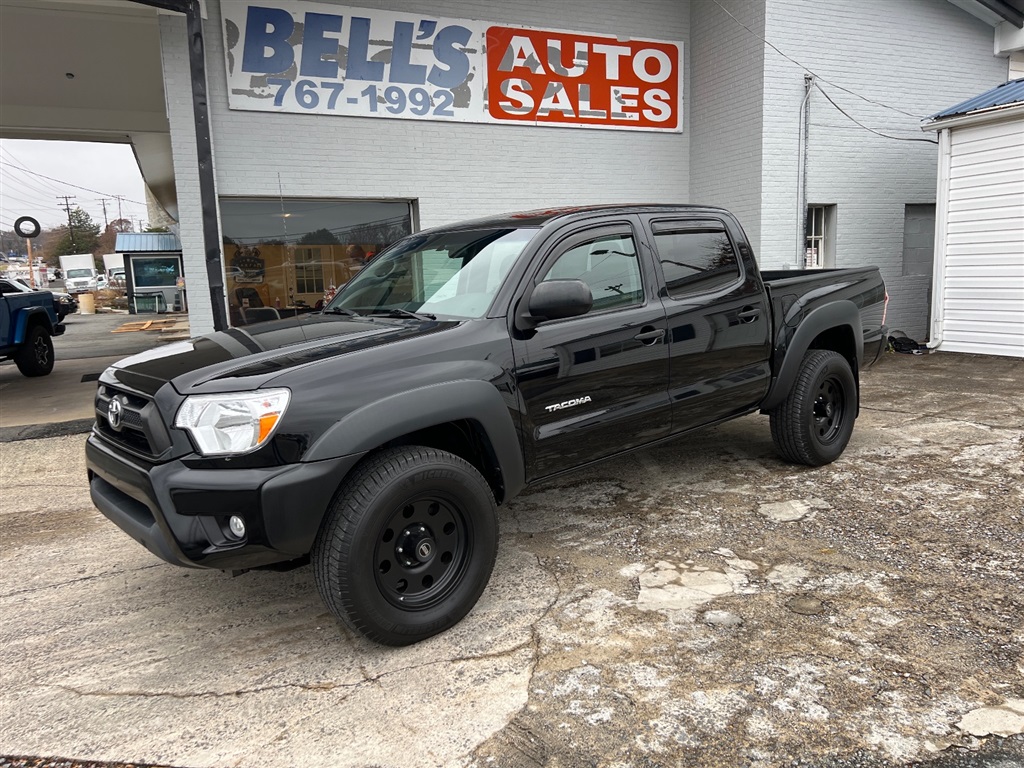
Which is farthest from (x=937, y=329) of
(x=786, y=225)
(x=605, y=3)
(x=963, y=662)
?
(x=963, y=662)

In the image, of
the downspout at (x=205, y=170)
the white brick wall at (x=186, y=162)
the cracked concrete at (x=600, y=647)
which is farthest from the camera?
the white brick wall at (x=186, y=162)

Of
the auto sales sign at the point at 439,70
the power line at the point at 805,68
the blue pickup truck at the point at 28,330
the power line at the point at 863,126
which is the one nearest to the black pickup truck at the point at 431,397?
the auto sales sign at the point at 439,70

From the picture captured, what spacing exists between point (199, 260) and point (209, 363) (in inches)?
231

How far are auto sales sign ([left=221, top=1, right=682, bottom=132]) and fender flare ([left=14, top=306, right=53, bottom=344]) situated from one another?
554cm

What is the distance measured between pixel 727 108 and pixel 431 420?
9008 millimetres

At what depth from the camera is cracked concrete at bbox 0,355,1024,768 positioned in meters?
2.49

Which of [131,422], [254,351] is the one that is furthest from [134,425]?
[254,351]

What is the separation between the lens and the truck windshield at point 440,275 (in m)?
3.66

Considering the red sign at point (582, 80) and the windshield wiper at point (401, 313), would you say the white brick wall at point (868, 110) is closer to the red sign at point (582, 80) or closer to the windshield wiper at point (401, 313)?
the red sign at point (582, 80)

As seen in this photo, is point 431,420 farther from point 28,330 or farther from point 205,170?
point 28,330

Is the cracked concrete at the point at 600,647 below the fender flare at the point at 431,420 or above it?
below

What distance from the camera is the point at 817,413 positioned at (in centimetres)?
531

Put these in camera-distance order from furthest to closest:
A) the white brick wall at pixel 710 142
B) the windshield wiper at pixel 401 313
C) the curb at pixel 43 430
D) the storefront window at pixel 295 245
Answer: the storefront window at pixel 295 245 → the white brick wall at pixel 710 142 → the curb at pixel 43 430 → the windshield wiper at pixel 401 313

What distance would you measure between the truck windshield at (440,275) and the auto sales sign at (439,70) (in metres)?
5.24
